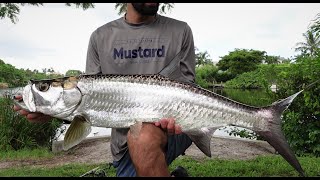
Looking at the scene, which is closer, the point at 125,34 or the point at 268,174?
the point at 125,34

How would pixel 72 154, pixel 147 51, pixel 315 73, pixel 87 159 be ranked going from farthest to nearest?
1. pixel 72 154
2. pixel 87 159
3. pixel 315 73
4. pixel 147 51

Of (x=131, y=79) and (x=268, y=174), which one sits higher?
(x=131, y=79)

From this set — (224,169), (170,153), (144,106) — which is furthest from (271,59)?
(144,106)

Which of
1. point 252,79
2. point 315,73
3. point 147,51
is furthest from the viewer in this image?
point 252,79

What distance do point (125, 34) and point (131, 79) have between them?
34.8 inches

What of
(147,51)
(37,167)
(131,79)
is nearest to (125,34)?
(147,51)

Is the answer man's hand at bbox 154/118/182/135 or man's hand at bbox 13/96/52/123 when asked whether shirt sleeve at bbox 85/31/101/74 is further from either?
man's hand at bbox 154/118/182/135

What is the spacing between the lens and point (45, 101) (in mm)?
3100

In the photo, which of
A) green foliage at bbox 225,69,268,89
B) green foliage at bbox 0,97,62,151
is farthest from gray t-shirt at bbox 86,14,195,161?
green foliage at bbox 225,69,268,89

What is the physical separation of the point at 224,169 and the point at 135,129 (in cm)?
439

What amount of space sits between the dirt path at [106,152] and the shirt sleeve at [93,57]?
4.90 metres

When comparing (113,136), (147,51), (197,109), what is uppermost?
(147,51)

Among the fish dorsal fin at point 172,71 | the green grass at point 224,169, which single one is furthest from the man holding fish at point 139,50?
the green grass at point 224,169

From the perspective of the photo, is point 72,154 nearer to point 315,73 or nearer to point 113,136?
point 315,73
